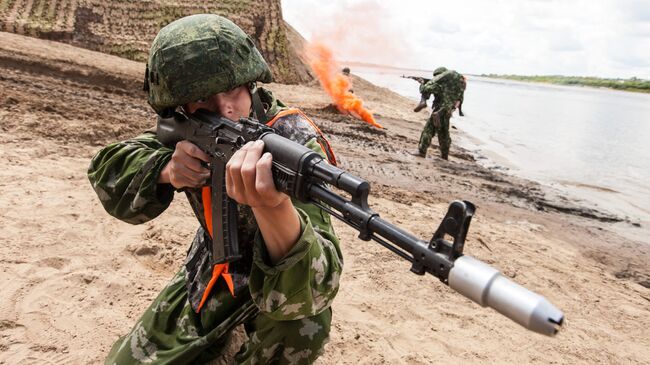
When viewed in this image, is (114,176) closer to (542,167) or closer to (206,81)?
(206,81)

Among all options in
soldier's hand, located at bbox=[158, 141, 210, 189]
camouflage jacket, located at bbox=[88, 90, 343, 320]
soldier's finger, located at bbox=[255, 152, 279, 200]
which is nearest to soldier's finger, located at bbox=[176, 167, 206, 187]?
soldier's hand, located at bbox=[158, 141, 210, 189]

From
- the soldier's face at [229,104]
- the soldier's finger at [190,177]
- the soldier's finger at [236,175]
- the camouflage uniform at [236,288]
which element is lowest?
the camouflage uniform at [236,288]

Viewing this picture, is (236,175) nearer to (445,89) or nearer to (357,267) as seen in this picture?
(357,267)

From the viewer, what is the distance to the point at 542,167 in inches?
502

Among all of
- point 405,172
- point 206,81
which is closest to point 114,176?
point 206,81

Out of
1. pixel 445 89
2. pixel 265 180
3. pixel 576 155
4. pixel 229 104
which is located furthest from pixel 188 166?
pixel 576 155

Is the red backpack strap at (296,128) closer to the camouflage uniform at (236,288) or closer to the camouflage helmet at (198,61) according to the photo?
the camouflage uniform at (236,288)

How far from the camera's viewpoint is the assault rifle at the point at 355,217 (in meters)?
1.16

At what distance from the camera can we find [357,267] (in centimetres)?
453

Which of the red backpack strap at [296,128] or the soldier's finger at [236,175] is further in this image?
the red backpack strap at [296,128]

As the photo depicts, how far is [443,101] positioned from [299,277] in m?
10.1

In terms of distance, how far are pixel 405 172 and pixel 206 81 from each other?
7297mm

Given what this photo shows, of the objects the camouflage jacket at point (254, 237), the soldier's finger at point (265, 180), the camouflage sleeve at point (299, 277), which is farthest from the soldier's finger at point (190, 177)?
the soldier's finger at point (265, 180)

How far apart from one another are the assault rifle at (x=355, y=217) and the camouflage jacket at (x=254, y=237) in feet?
0.67
